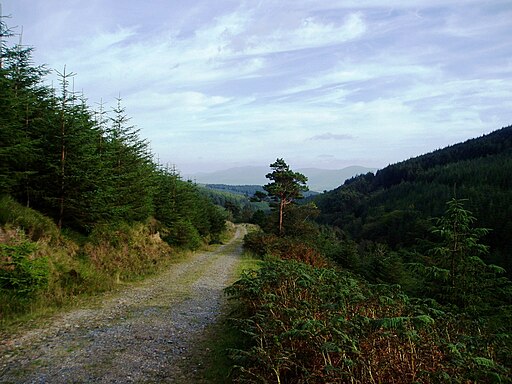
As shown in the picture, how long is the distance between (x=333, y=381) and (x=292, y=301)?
10.1 feet

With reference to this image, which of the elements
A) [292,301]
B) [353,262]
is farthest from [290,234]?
[292,301]

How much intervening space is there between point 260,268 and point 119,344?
5114 millimetres

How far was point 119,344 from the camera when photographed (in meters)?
6.94

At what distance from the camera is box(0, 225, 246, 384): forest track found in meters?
5.58

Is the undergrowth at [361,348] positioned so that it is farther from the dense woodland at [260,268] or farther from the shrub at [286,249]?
the shrub at [286,249]

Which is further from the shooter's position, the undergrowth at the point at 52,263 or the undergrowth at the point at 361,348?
the undergrowth at the point at 52,263

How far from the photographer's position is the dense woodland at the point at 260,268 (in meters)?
4.42

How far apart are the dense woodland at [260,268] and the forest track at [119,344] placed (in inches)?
44.2

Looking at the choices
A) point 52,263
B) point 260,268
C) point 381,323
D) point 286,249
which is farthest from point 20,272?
point 286,249

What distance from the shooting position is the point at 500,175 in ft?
335

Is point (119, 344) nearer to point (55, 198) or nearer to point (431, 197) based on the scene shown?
point (55, 198)

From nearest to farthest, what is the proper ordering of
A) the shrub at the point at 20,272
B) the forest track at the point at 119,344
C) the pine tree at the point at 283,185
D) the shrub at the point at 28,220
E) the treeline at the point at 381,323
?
the treeline at the point at 381,323 < the forest track at the point at 119,344 < the shrub at the point at 20,272 < the shrub at the point at 28,220 < the pine tree at the point at 283,185

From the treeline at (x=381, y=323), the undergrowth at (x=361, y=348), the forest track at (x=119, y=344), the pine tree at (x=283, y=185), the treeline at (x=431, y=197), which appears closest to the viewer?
the undergrowth at (x=361, y=348)

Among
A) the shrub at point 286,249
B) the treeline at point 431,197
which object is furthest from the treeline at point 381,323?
the treeline at point 431,197
